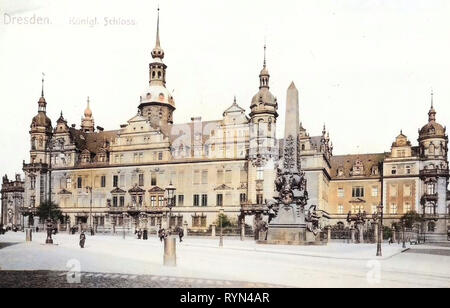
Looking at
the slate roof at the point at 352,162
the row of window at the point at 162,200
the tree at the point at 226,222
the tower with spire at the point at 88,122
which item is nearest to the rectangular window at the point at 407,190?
the slate roof at the point at 352,162

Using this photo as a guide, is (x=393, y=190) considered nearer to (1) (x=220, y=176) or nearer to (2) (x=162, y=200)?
(1) (x=220, y=176)

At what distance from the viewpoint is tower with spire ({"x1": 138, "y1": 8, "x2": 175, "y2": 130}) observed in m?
58.5

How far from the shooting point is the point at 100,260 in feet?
52.6

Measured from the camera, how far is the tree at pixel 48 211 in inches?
1960

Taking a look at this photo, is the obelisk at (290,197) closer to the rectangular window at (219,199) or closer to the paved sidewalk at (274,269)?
the paved sidewalk at (274,269)

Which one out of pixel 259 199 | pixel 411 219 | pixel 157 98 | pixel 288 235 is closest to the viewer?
pixel 288 235

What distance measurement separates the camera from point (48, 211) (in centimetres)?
5012

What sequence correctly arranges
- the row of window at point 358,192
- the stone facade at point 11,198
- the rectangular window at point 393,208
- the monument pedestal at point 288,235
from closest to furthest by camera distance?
1. the monument pedestal at point 288,235
2. the rectangular window at point 393,208
3. the row of window at point 358,192
4. the stone facade at point 11,198

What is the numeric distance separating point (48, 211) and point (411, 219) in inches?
1455

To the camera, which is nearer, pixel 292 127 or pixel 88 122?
pixel 292 127

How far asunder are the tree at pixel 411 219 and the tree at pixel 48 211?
3524 centimetres

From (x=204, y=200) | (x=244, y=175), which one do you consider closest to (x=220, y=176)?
(x=244, y=175)

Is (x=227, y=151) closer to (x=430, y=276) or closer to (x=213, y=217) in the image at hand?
(x=213, y=217)
